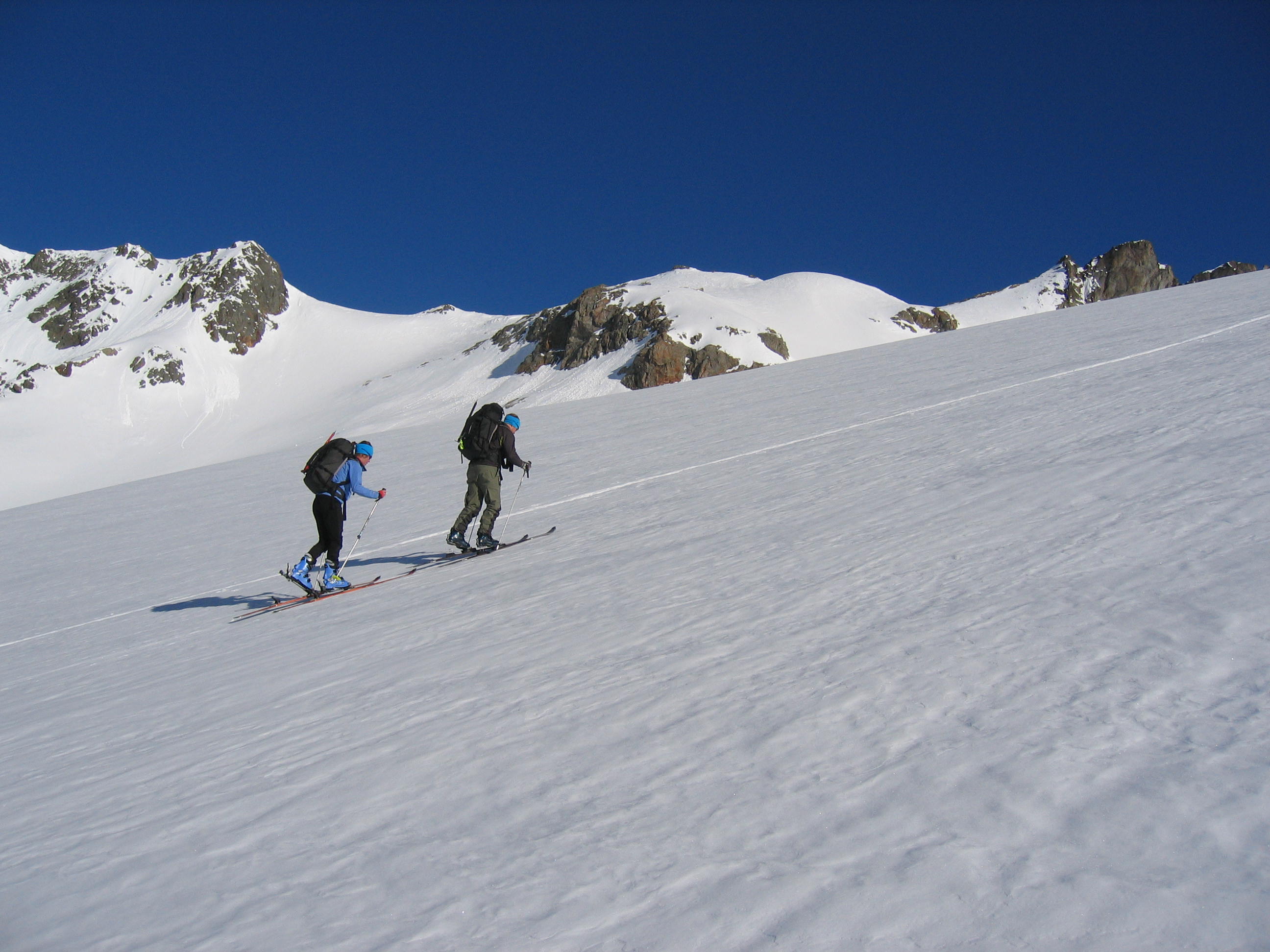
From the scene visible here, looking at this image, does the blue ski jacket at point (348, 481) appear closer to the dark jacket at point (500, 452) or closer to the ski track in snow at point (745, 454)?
the dark jacket at point (500, 452)

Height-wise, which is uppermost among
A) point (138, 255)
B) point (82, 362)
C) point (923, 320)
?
point (138, 255)

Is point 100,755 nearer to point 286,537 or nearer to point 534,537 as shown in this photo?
point 534,537

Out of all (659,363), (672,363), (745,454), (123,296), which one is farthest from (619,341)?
(123,296)

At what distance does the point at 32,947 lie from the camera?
234cm

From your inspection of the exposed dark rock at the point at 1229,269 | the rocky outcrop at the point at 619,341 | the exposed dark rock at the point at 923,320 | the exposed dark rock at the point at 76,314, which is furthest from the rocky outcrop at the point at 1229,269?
the exposed dark rock at the point at 76,314

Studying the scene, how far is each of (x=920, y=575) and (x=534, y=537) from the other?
449 cm

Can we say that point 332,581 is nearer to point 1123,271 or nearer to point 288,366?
point 288,366

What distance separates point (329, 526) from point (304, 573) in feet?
1.74

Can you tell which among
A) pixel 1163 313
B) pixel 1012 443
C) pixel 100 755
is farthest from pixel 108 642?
pixel 1163 313

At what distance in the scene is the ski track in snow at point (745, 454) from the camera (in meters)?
8.09

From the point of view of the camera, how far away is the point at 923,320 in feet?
434

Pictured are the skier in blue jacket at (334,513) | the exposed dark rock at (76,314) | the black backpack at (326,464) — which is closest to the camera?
the black backpack at (326,464)

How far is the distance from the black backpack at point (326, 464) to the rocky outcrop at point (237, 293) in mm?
139271

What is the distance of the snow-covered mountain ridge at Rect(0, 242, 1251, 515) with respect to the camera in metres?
97.6
